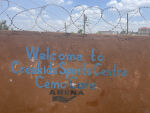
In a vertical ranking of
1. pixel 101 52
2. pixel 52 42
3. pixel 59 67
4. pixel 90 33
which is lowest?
pixel 59 67

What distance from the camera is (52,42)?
2654 millimetres

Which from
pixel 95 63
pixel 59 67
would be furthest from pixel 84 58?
pixel 59 67

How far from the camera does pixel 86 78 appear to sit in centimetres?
273

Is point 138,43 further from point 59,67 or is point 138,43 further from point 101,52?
point 59,67

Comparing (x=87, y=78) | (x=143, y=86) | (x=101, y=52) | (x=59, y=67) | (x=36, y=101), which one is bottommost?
(x=36, y=101)

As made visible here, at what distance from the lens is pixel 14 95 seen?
8.45 ft

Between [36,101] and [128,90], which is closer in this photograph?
[36,101]

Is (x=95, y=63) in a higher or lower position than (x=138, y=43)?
lower

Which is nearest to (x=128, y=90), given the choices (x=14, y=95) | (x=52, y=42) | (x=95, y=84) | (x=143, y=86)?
(x=143, y=86)

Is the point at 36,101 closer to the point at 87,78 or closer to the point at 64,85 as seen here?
the point at 64,85

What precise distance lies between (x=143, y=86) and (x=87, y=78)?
1.10 m

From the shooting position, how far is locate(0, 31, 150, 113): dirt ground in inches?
101

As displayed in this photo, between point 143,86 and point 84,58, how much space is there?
126cm

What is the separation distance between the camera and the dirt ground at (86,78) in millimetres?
2574
